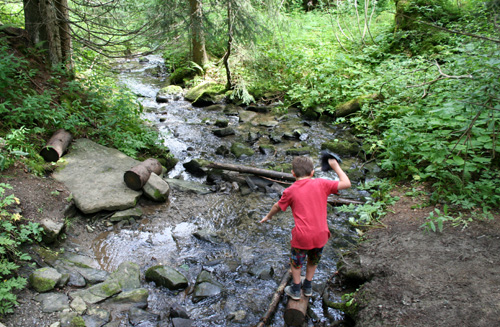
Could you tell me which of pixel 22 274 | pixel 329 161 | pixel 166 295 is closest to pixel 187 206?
pixel 166 295

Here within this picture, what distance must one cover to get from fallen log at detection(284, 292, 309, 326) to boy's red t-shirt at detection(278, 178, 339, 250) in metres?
0.77

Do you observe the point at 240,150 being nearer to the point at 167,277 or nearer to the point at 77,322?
the point at 167,277

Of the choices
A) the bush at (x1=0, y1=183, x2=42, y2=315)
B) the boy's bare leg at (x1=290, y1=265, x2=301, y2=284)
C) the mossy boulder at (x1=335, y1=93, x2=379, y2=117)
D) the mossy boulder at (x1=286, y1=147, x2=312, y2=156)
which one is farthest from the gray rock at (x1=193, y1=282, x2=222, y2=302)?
the mossy boulder at (x1=335, y1=93, x2=379, y2=117)

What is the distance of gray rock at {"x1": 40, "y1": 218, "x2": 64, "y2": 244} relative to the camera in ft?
15.0

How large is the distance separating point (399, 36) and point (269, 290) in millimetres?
Answer: 12272

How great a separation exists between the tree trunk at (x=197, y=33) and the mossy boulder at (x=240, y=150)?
14.1 ft

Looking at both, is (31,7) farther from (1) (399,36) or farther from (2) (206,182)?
(1) (399,36)

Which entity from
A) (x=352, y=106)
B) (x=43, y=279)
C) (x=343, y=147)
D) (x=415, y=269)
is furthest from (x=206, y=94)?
(x=415, y=269)

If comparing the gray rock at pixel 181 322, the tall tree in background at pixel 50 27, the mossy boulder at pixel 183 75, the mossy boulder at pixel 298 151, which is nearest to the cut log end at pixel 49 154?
the tall tree in background at pixel 50 27

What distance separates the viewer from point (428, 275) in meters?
3.75

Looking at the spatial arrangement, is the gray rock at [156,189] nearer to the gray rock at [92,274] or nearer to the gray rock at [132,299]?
the gray rock at [92,274]

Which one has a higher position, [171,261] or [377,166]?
[377,166]

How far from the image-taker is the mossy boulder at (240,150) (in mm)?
9086

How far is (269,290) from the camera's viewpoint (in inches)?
173
